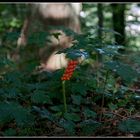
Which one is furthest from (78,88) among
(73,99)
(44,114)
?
(44,114)

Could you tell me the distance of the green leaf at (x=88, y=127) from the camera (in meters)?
2.46

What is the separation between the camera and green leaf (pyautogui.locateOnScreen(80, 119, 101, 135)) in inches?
96.8

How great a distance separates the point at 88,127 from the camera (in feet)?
8.16

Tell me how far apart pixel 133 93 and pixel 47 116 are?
43.8 inches

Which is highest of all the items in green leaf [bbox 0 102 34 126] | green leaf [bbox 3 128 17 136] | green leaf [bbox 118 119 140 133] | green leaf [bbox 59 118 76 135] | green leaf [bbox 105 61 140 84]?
green leaf [bbox 105 61 140 84]

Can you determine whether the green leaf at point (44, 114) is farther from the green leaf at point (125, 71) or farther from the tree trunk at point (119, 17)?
the tree trunk at point (119, 17)

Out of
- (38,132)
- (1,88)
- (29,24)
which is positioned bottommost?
(38,132)

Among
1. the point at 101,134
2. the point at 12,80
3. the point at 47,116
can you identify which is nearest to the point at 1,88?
the point at 12,80

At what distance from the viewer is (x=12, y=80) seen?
2832 millimetres

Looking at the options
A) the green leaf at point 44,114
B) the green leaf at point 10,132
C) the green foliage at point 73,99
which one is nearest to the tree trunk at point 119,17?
the green foliage at point 73,99

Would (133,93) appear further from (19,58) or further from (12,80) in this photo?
(19,58)

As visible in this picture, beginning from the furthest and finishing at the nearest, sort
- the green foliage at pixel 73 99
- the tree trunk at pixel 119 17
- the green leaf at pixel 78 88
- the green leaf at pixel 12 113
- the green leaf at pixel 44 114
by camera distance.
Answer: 1. the tree trunk at pixel 119 17
2. the green leaf at pixel 78 88
3. the green leaf at pixel 44 114
4. the green foliage at pixel 73 99
5. the green leaf at pixel 12 113

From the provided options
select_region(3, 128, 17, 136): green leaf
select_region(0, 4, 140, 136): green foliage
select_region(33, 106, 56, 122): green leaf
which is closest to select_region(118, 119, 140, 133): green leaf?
select_region(0, 4, 140, 136): green foliage

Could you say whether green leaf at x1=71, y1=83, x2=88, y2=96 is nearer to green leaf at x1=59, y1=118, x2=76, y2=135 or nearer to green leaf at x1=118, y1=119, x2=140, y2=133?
green leaf at x1=59, y1=118, x2=76, y2=135
